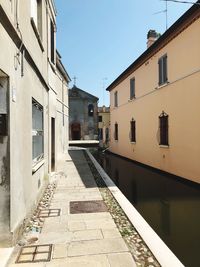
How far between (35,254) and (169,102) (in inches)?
371

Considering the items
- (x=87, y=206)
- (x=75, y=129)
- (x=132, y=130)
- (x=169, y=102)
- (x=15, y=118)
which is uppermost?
(x=169, y=102)

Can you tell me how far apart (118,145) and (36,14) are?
15.7 metres

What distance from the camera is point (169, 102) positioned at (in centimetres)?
1195

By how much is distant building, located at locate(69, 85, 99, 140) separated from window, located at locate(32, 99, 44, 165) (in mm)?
39422

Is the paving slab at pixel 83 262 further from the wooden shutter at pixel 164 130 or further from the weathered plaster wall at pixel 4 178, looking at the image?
the wooden shutter at pixel 164 130

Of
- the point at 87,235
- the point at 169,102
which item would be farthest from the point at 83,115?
the point at 87,235

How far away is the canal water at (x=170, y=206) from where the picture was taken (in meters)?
4.89

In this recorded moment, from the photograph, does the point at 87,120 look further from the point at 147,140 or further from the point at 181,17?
the point at 181,17

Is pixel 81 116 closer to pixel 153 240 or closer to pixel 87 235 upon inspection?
pixel 87 235

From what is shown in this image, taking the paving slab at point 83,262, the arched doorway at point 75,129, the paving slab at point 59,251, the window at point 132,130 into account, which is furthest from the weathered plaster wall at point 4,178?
the arched doorway at point 75,129

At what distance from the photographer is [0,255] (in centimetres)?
380

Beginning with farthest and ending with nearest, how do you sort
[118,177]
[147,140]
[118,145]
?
1. [118,145]
2. [147,140]
3. [118,177]

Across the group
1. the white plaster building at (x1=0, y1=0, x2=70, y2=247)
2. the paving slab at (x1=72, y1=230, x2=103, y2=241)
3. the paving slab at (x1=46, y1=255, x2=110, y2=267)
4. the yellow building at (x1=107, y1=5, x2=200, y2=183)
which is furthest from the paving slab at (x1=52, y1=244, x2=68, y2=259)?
the yellow building at (x1=107, y1=5, x2=200, y2=183)

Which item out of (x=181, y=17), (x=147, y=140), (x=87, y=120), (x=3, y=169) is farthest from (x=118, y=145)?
(x=87, y=120)
